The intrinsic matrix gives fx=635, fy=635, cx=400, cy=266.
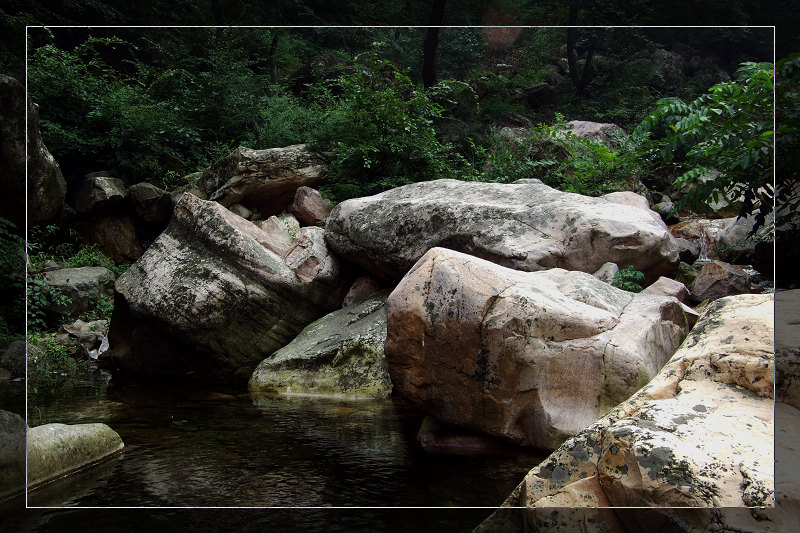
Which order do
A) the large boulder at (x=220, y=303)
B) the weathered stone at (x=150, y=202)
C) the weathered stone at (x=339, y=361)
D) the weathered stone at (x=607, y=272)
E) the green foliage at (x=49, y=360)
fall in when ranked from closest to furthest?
1. the green foliage at (x=49, y=360)
2. the weathered stone at (x=150, y=202)
3. the weathered stone at (x=607, y=272)
4. the weathered stone at (x=339, y=361)
5. the large boulder at (x=220, y=303)

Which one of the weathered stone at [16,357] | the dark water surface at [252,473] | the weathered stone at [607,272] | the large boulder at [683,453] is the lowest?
the dark water surface at [252,473]

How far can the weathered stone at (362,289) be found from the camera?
5.69 metres

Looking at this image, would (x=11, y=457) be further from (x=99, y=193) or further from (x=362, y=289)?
(x=362, y=289)

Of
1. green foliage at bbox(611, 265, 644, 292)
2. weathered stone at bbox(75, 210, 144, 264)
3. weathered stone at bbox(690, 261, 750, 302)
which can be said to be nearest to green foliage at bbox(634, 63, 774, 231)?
weathered stone at bbox(690, 261, 750, 302)

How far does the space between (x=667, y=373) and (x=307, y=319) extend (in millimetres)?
4014

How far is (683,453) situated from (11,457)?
351 cm

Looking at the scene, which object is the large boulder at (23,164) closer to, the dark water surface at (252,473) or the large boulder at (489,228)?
the dark water surface at (252,473)

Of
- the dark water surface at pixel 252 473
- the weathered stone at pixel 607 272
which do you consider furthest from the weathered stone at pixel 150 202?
the weathered stone at pixel 607 272

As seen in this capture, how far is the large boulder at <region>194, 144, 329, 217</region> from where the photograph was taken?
4094mm

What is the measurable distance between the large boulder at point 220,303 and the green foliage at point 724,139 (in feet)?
10.2

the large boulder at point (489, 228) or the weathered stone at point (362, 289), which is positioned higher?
the large boulder at point (489, 228)

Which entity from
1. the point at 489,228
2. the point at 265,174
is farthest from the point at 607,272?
the point at 265,174

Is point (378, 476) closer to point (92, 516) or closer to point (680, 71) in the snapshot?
point (92, 516)

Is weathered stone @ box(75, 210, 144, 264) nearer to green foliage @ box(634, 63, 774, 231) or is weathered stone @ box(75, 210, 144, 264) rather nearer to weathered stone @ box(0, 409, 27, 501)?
weathered stone @ box(0, 409, 27, 501)
